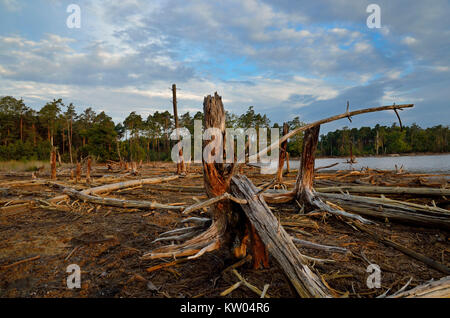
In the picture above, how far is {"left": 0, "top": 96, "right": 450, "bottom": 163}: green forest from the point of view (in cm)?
3631

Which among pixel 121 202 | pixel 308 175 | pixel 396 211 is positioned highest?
pixel 308 175

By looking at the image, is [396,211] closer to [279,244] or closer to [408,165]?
[279,244]

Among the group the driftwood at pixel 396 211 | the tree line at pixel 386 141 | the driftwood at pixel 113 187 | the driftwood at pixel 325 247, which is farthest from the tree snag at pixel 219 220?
the tree line at pixel 386 141

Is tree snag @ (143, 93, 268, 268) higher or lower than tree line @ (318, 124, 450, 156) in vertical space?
lower

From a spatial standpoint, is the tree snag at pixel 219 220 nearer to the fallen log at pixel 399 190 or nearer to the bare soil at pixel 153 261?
the bare soil at pixel 153 261

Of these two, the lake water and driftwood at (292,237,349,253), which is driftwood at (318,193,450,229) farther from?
the lake water

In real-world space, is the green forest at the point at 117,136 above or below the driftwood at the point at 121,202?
above

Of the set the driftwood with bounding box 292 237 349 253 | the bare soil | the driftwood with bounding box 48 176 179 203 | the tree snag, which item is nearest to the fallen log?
the bare soil

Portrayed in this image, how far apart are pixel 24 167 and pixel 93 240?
2503cm

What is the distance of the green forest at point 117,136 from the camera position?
36312mm

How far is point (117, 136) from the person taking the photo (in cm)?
4666

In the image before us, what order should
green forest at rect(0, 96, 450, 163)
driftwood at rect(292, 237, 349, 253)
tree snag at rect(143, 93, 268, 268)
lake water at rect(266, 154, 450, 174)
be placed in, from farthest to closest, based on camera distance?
green forest at rect(0, 96, 450, 163) < lake water at rect(266, 154, 450, 174) < driftwood at rect(292, 237, 349, 253) < tree snag at rect(143, 93, 268, 268)

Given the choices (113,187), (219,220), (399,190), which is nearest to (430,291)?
(219,220)

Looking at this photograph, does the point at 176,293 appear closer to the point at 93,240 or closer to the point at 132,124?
the point at 93,240
